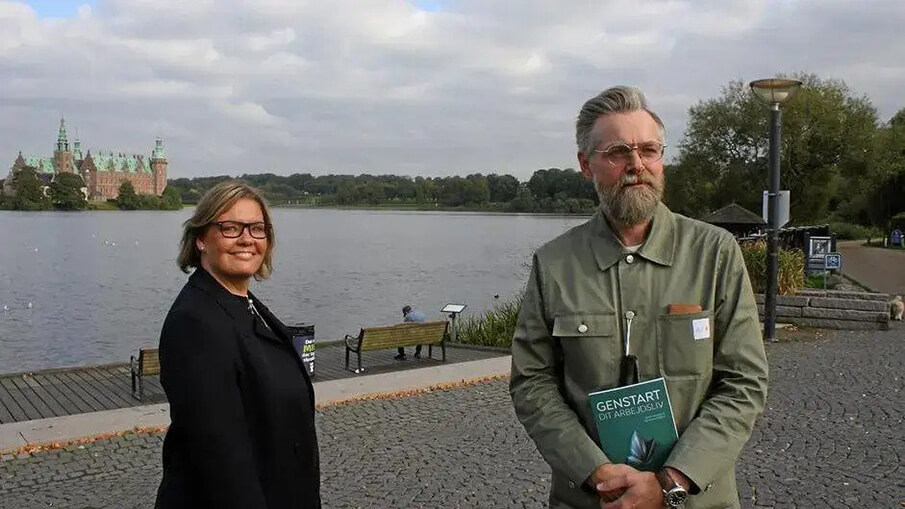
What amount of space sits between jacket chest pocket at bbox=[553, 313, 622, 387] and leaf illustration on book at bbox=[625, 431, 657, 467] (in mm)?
175

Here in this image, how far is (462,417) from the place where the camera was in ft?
26.3

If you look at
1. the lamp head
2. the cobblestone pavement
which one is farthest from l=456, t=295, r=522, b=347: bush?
the lamp head

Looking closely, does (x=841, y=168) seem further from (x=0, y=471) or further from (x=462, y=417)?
(x=0, y=471)

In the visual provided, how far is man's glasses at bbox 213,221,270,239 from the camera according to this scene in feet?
9.12

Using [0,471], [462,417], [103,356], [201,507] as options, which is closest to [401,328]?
[462,417]

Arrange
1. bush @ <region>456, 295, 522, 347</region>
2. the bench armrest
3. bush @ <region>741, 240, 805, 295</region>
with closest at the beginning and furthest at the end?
the bench armrest
bush @ <region>456, 295, 522, 347</region>
bush @ <region>741, 240, 805, 295</region>

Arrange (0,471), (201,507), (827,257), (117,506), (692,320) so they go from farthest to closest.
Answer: (827,257), (0,471), (117,506), (201,507), (692,320)

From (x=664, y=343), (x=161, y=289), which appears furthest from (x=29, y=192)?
(x=664, y=343)

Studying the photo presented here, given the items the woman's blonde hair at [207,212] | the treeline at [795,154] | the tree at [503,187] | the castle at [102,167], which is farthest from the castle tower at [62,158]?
the woman's blonde hair at [207,212]

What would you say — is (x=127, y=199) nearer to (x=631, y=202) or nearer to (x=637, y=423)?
(x=631, y=202)

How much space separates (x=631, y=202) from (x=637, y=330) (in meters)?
0.36

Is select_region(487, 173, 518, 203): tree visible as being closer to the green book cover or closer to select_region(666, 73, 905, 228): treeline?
select_region(666, 73, 905, 228): treeline

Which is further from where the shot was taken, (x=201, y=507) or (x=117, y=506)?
(x=117, y=506)

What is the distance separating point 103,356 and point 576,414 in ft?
58.2
